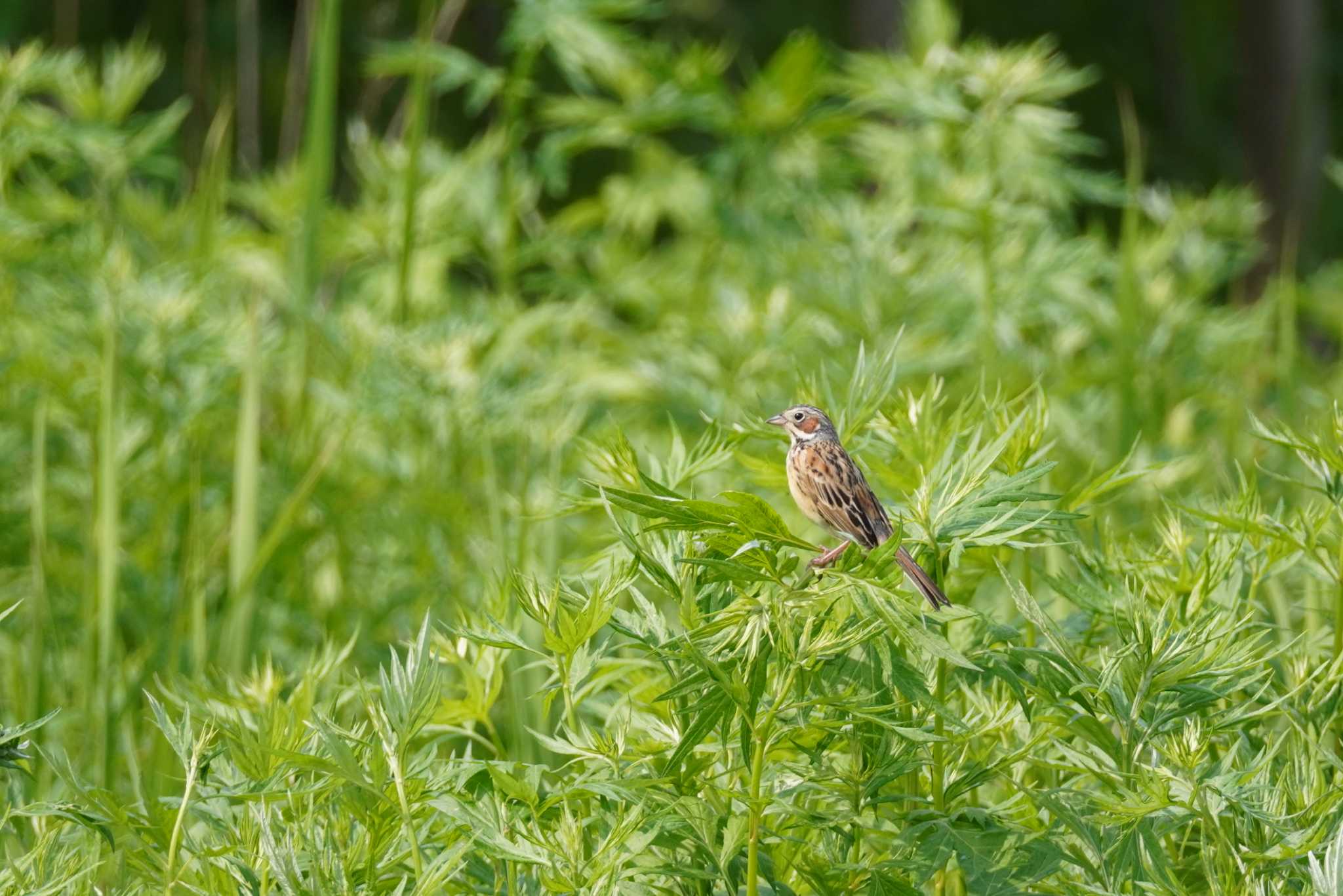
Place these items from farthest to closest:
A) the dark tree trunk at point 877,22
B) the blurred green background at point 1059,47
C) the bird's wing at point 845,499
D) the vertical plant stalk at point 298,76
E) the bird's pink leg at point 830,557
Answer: the dark tree trunk at point 877,22 < the blurred green background at point 1059,47 < the vertical plant stalk at point 298,76 < the bird's wing at point 845,499 < the bird's pink leg at point 830,557

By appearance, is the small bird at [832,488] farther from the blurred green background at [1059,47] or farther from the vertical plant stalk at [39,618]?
the blurred green background at [1059,47]

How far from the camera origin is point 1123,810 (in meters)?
1.32

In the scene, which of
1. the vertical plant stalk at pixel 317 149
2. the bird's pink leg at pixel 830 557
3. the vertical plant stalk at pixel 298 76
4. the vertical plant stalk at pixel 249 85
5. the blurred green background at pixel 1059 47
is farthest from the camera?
the blurred green background at pixel 1059 47

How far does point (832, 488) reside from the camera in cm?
157

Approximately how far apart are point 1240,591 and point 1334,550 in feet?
0.68

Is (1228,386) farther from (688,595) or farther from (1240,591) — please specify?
(688,595)

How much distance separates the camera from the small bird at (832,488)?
153 centimetres

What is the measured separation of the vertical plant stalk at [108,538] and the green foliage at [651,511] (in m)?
0.01

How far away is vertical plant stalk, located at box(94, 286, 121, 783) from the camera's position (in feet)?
6.84

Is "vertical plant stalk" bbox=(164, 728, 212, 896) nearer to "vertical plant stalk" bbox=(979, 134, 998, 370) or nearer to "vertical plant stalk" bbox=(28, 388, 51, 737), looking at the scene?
"vertical plant stalk" bbox=(28, 388, 51, 737)

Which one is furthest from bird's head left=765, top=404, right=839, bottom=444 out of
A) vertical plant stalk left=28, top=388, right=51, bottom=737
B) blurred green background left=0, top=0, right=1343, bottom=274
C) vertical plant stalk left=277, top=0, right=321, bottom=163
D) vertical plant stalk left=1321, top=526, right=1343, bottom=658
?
vertical plant stalk left=277, top=0, right=321, bottom=163

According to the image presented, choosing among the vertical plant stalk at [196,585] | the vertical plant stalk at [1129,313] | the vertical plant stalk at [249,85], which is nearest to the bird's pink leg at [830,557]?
the vertical plant stalk at [196,585]

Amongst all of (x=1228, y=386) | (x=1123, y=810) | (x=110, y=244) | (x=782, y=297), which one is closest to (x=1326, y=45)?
(x=1228, y=386)

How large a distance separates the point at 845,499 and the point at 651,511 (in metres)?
0.37
